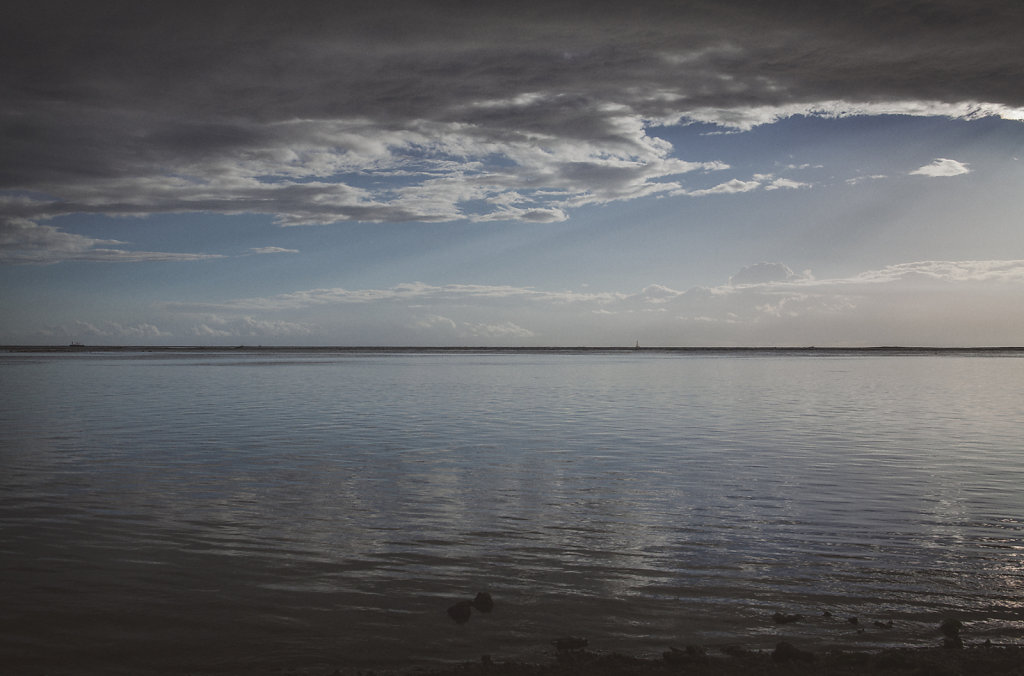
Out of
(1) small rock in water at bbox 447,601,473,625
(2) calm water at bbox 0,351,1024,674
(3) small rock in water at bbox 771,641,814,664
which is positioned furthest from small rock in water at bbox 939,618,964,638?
(1) small rock in water at bbox 447,601,473,625

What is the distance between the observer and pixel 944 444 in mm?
29250

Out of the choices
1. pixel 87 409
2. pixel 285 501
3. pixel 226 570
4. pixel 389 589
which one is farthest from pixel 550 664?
pixel 87 409

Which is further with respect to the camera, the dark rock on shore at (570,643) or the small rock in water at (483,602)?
the small rock in water at (483,602)

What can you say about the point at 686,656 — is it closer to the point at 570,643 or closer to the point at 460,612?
the point at 570,643

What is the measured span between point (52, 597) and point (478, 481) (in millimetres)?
11439

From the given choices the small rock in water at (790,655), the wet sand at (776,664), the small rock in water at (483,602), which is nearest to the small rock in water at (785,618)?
the wet sand at (776,664)

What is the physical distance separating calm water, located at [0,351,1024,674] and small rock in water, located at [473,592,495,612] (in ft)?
0.44

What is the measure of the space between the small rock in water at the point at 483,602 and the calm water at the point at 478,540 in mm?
135

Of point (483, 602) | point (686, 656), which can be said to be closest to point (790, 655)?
point (686, 656)

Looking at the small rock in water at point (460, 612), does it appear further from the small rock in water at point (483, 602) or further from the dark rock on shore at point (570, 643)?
the dark rock on shore at point (570, 643)

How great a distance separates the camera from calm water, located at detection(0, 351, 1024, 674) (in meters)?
10.2

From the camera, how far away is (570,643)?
973cm

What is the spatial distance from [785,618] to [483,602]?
4.43 metres

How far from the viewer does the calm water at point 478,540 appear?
403 inches
